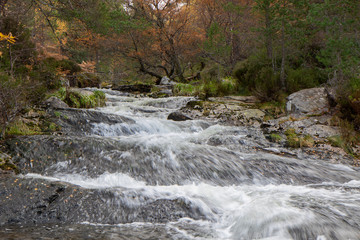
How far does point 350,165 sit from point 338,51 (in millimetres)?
3876

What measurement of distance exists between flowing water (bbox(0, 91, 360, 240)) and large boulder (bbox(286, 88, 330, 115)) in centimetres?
225

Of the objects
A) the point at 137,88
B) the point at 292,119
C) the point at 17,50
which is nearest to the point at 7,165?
the point at 17,50

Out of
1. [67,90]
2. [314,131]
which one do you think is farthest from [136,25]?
[314,131]

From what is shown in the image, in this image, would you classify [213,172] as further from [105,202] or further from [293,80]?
[293,80]

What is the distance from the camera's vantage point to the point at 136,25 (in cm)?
1393

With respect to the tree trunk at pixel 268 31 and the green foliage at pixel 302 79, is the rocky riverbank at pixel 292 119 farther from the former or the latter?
the tree trunk at pixel 268 31

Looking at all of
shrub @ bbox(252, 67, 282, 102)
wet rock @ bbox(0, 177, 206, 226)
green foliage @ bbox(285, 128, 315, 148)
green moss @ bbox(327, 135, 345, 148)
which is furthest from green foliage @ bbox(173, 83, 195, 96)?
wet rock @ bbox(0, 177, 206, 226)

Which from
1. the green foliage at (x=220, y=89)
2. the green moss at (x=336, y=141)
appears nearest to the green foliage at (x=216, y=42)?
the green foliage at (x=220, y=89)

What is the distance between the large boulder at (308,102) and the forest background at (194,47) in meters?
0.55

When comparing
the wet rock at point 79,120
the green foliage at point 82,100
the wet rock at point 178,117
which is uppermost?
the green foliage at point 82,100

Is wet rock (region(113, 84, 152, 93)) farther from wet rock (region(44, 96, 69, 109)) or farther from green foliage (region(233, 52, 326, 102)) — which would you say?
wet rock (region(44, 96, 69, 109))

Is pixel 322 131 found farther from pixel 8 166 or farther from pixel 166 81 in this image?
pixel 166 81

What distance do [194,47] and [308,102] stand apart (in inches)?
392

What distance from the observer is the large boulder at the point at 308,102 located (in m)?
6.91
